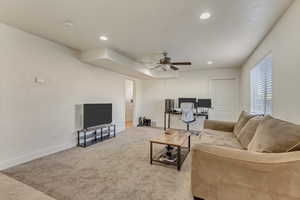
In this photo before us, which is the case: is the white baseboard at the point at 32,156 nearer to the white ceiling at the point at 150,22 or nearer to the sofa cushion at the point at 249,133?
the white ceiling at the point at 150,22

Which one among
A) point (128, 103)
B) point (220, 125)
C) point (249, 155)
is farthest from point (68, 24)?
point (128, 103)

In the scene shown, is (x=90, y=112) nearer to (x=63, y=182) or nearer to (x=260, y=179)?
(x=63, y=182)

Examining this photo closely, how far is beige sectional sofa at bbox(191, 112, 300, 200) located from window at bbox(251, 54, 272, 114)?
1440mm

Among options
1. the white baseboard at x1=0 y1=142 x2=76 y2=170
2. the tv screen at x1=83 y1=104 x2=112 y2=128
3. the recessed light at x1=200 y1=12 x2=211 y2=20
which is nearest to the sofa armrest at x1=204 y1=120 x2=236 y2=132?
the recessed light at x1=200 y1=12 x2=211 y2=20

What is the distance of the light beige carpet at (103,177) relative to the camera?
1809 millimetres

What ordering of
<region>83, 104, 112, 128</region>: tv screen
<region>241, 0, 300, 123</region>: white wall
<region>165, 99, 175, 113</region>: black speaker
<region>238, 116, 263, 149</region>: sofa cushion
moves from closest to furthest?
<region>241, 0, 300, 123</region>: white wall → <region>238, 116, 263, 149</region>: sofa cushion → <region>83, 104, 112, 128</region>: tv screen → <region>165, 99, 175, 113</region>: black speaker

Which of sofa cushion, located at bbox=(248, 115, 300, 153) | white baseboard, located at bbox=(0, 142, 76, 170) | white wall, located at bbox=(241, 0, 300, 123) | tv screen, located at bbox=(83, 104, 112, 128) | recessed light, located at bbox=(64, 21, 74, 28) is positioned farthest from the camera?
tv screen, located at bbox=(83, 104, 112, 128)

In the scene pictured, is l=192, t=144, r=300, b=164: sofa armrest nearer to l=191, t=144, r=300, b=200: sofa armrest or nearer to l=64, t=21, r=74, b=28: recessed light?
l=191, t=144, r=300, b=200: sofa armrest

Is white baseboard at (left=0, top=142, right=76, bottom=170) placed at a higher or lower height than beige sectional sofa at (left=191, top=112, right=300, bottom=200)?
lower

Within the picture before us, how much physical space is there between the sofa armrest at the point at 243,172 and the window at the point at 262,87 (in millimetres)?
1920

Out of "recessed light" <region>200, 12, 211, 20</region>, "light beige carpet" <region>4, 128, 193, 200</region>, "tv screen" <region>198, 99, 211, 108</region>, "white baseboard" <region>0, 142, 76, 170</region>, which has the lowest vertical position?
"light beige carpet" <region>4, 128, 193, 200</region>

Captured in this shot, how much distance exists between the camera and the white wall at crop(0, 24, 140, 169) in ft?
7.99

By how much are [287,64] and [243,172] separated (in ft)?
5.46

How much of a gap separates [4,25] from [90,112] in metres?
2.29
